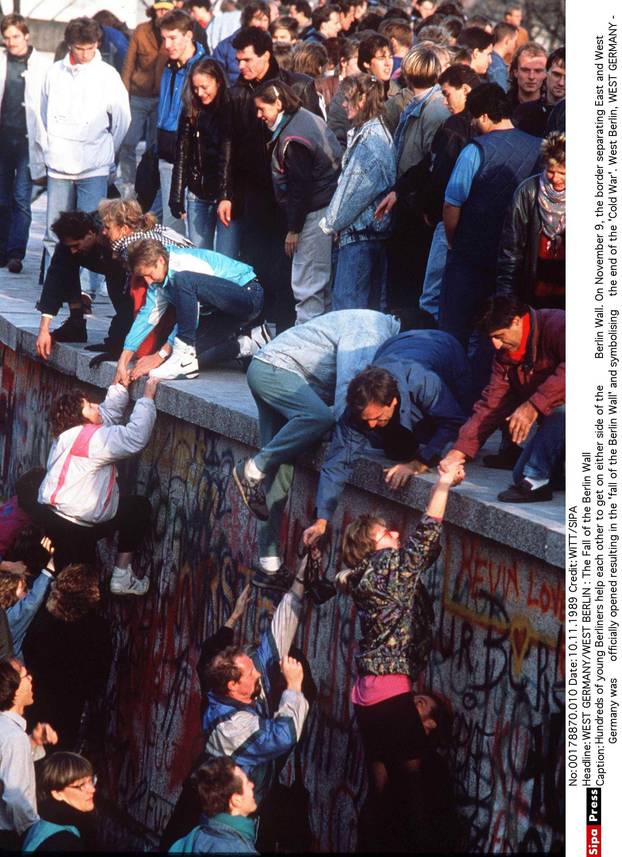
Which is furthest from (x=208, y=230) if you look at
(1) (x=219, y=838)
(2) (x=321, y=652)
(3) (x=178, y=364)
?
(1) (x=219, y=838)

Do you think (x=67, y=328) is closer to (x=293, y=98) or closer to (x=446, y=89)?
(x=293, y=98)

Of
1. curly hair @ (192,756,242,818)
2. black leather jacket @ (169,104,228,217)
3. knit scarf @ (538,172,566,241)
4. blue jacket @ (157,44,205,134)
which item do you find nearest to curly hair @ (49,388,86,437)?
black leather jacket @ (169,104,228,217)

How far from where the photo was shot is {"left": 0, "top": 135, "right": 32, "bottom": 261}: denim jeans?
15.0 meters

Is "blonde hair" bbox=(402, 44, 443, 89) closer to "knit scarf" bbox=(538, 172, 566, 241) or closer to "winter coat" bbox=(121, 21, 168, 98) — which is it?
"knit scarf" bbox=(538, 172, 566, 241)

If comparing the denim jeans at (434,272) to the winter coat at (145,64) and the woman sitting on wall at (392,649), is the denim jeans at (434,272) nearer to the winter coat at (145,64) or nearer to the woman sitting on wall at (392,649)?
the woman sitting on wall at (392,649)

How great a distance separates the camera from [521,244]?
8.09 m

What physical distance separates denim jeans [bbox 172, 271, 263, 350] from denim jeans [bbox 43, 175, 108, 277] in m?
2.95

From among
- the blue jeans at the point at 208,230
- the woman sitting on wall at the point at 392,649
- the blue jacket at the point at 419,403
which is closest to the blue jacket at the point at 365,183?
the blue jeans at the point at 208,230

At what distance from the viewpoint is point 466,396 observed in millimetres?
8000

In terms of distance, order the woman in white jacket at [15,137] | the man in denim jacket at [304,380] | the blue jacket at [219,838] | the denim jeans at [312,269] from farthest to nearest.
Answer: the woman in white jacket at [15,137] → the denim jeans at [312,269] → the man in denim jacket at [304,380] → the blue jacket at [219,838]

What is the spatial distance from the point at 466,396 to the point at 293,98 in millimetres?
3085

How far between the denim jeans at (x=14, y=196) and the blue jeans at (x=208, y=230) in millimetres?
3877

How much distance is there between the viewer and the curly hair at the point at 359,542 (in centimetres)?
734
